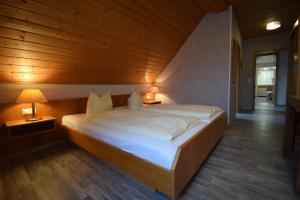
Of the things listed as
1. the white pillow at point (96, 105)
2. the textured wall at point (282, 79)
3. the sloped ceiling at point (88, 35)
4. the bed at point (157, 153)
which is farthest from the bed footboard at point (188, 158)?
the textured wall at point (282, 79)

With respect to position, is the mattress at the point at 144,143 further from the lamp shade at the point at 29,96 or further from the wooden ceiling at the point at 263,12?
the wooden ceiling at the point at 263,12

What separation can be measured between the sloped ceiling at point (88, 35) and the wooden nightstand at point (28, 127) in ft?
2.23

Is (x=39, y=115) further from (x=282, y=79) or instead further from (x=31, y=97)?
(x=282, y=79)

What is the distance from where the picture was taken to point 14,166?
1965mm

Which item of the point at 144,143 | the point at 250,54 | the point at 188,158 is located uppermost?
the point at 250,54

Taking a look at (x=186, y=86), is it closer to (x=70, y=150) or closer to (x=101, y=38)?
(x=101, y=38)

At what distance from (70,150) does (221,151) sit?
2416mm

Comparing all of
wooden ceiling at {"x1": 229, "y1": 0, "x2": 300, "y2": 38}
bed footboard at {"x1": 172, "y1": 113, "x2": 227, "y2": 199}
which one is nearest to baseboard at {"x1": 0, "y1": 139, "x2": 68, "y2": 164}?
bed footboard at {"x1": 172, "y1": 113, "x2": 227, "y2": 199}

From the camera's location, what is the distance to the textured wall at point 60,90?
7.09ft

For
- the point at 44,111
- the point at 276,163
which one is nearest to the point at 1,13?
the point at 44,111

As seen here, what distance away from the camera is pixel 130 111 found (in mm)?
2707

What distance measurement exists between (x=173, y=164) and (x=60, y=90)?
2.52m

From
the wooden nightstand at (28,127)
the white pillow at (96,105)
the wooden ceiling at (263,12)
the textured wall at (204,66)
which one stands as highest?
the wooden ceiling at (263,12)

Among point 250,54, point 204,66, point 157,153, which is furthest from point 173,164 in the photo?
point 250,54
